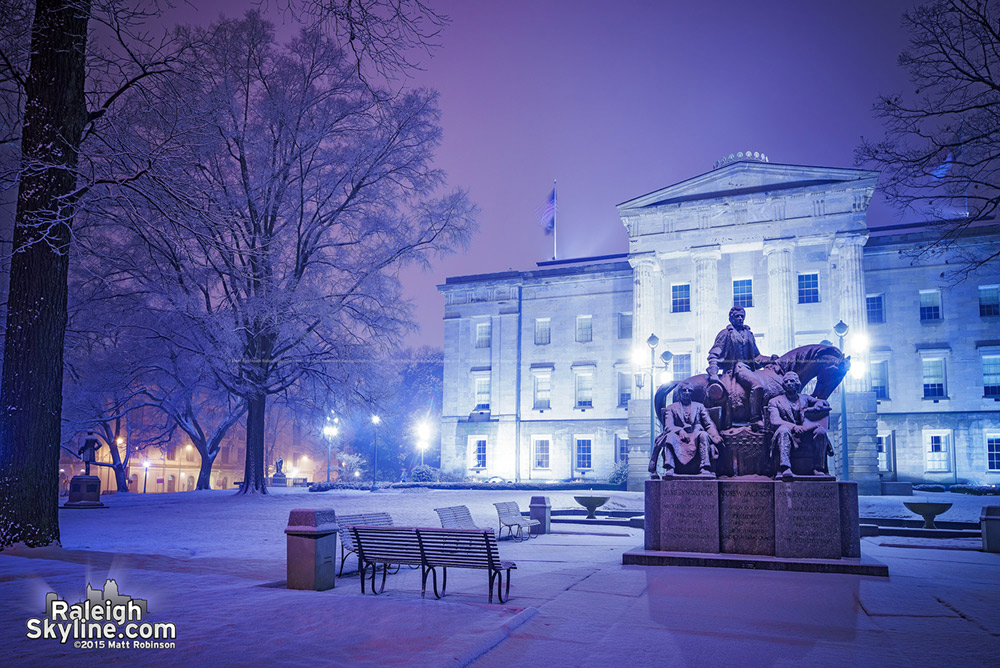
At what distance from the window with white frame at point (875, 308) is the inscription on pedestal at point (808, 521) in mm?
37596

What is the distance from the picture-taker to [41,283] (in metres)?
12.3

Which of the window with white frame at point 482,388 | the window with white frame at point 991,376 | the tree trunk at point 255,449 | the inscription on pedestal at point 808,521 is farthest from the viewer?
the window with white frame at point 482,388

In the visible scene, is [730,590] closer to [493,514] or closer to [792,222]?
[493,514]

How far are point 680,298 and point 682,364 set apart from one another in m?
4.45

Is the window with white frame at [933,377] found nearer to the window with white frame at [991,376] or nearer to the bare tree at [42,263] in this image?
the window with white frame at [991,376]

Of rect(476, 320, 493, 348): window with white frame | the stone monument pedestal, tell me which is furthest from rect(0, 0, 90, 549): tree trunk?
rect(476, 320, 493, 348): window with white frame

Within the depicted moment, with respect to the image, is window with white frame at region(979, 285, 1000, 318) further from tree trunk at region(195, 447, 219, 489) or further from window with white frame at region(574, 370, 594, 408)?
tree trunk at region(195, 447, 219, 489)

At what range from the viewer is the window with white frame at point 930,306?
1743 inches

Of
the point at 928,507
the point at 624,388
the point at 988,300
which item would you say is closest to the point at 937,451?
the point at 988,300

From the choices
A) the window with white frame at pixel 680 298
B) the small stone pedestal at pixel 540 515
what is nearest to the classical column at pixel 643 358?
the window with white frame at pixel 680 298

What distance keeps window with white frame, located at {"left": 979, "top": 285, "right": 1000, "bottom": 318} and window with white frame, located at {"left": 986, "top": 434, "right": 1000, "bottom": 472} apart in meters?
7.05

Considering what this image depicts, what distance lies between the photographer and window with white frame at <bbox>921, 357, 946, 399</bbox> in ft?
142

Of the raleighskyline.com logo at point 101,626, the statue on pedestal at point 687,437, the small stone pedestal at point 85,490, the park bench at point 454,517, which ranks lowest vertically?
the small stone pedestal at point 85,490

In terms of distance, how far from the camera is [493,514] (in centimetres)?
2433
